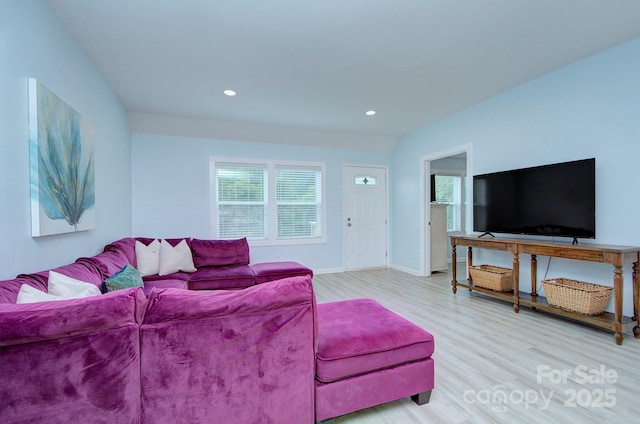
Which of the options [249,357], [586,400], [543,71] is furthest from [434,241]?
[249,357]

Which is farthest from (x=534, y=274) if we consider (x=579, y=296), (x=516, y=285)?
(x=579, y=296)

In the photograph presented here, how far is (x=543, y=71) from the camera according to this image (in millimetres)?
3049

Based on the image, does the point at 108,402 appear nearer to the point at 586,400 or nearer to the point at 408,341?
the point at 408,341

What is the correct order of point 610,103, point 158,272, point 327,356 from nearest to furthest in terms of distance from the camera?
point 327,356, point 610,103, point 158,272

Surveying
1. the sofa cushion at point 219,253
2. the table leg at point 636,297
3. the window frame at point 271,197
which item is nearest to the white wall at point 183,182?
the window frame at point 271,197

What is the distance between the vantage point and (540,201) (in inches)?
121

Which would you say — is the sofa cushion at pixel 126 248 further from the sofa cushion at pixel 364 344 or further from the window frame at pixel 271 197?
the sofa cushion at pixel 364 344

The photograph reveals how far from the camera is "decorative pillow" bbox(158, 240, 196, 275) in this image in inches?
134

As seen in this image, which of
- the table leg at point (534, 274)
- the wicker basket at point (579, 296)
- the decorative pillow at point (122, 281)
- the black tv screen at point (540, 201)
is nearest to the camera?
the decorative pillow at point (122, 281)

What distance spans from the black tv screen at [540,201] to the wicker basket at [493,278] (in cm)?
51

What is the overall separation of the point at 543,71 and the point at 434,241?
3.03 metres

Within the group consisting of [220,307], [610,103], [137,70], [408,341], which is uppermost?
[137,70]

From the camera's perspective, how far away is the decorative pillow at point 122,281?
1975 millimetres

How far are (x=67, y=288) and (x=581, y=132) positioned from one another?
14.5ft
